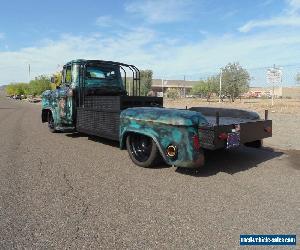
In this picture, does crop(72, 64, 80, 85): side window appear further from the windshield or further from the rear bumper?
the rear bumper

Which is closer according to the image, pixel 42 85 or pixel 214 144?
pixel 214 144

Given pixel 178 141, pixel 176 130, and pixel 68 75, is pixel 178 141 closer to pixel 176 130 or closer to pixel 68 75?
pixel 176 130

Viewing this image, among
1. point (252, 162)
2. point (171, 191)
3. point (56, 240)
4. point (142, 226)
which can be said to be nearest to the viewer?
point (56, 240)

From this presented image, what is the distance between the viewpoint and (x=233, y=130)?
18.3 feet

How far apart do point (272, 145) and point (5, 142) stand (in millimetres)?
7374

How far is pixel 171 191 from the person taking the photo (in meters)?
4.89

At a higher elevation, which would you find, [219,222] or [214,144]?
[214,144]

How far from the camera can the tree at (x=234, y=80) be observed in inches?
1914

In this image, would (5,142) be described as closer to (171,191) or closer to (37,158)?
(37,158)

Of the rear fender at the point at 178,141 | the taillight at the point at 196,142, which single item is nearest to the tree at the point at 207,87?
the rear fender at the point at 178,141

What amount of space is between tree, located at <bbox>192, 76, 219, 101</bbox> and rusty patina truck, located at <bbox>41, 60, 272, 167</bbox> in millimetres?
51115

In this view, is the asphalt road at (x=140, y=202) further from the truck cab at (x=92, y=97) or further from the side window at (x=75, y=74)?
the side window at (x=75, y=74)

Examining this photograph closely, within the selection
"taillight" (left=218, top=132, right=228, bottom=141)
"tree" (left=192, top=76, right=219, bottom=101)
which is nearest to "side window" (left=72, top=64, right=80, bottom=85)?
"taillight" (left=218, top=132, right=228, bottom=141)

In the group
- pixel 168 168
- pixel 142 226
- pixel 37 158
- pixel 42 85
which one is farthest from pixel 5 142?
pixel 42 85
